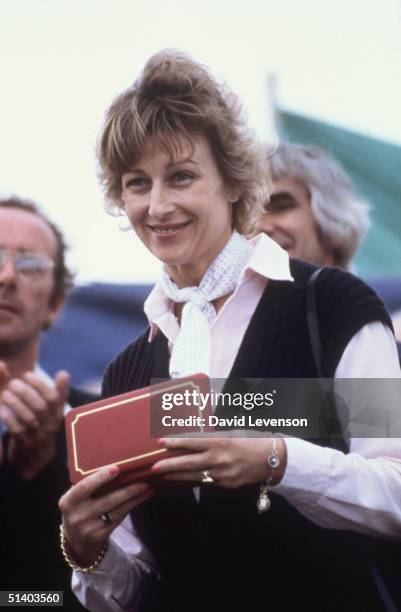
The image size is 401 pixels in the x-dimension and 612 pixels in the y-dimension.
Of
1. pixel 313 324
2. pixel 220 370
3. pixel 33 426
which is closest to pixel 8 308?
pixel 33 426

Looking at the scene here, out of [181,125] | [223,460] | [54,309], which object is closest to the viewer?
[223,460]

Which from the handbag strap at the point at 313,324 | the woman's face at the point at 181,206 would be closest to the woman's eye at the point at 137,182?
the woman's face at the point at 181,206

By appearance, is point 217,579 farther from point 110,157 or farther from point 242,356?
point 110,157

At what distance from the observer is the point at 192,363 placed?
4.25ft

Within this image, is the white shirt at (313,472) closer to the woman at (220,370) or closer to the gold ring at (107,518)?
the woman at (220,370)

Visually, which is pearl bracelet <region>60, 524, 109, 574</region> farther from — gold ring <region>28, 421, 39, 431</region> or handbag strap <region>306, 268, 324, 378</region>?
handbag strap <region>306, 268, 324, 378</region>

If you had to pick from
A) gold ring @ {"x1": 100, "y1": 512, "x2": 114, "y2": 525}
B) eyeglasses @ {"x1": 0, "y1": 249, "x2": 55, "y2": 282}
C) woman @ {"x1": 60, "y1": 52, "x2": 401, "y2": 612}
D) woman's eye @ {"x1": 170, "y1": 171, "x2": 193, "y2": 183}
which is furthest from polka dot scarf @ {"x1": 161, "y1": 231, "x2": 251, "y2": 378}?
eyeglasses @ {"x1": 0, "y1": 249, "x2": 55, "y2": 282}

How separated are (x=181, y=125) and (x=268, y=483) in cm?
50

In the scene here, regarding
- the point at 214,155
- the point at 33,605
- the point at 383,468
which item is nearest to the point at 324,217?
the point at 214,155

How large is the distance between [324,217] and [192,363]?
0.59 metres

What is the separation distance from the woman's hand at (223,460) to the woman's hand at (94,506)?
0.23 ft

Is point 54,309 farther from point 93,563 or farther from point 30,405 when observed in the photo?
point 93,563

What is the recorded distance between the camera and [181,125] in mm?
1335

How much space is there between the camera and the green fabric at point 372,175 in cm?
173
